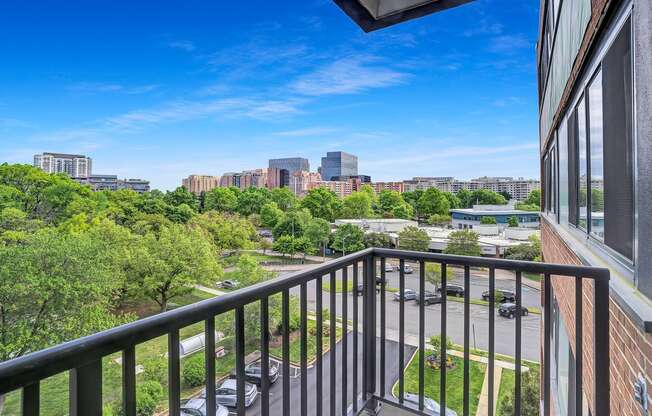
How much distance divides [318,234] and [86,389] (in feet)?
60.5

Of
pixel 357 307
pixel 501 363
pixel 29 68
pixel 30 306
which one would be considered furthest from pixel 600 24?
pixel 29 68

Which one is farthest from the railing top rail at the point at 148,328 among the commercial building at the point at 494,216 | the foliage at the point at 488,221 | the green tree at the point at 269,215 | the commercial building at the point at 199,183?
the commercial building at the point at 199,183

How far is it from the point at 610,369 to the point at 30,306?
44.8 ft

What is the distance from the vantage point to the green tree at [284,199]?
28734mm

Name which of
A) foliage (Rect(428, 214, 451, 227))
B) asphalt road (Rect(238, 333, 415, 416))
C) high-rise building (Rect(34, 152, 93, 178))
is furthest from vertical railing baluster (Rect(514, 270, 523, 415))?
high-rise building (Rect(34, 152, 93, 178))

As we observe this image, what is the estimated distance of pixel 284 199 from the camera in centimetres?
2994

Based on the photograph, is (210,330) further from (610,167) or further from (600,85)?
(600,85)

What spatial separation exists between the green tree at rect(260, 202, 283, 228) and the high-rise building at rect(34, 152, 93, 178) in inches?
502

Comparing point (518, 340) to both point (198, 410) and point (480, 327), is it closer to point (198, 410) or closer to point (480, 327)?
point (198, 410)

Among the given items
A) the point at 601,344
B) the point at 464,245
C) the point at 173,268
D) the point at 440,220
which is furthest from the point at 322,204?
the point at 601,344

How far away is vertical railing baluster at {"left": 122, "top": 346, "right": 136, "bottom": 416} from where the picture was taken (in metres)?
0.67

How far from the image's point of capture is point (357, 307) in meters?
1.79

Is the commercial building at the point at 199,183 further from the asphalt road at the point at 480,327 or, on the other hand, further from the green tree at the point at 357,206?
the asphalt road at the point at 480,327

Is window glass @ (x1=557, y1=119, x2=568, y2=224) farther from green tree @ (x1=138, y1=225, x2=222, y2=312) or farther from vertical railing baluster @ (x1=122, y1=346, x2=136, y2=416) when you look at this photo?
green tree @ (x1=138, y1=225, x2=222, y2=312)
